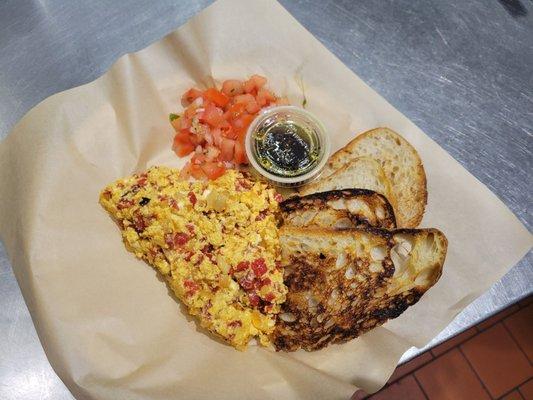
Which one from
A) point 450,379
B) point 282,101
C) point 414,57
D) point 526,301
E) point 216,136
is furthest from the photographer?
point 450,379

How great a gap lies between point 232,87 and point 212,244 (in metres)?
0.96

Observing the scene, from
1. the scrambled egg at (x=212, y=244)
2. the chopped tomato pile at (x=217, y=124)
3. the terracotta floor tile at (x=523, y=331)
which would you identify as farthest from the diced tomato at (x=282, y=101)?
the terracotta floor tile at (x=523, y=331)

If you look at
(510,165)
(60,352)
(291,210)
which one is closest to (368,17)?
(510,165)

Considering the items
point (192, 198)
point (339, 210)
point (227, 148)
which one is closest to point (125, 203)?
point (192, 198)

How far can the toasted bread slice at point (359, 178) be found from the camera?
2490 mm

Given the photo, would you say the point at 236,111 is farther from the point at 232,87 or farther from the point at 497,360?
the point at 497,360

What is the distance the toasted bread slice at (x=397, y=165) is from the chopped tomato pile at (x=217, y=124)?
0.49 m

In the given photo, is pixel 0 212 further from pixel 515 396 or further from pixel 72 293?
pixel 515 396

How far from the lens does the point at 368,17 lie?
3186 mm

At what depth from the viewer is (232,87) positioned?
2670 millimetres

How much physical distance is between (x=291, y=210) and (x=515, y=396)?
227 cm

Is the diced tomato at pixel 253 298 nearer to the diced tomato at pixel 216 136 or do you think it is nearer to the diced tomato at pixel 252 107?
the diced tomato at pixel 216 136

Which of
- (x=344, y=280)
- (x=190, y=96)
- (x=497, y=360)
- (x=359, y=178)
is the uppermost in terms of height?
(x=190, y=96)

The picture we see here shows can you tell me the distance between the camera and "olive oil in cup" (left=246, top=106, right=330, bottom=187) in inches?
98.0
